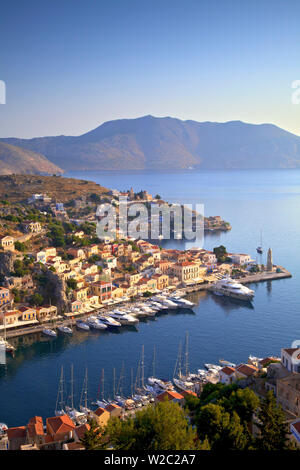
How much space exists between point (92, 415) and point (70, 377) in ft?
12.7

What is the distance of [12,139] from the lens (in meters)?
195

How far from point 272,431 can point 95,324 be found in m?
15.2

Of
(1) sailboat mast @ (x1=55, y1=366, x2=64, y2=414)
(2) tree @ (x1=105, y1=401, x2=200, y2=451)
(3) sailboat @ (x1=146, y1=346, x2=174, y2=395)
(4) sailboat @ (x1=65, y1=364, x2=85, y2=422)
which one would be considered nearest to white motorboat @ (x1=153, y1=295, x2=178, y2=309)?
(3) sailboat @ (x1=146, y1=346, x2=174, y2=395)

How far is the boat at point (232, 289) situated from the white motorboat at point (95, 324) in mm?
9312

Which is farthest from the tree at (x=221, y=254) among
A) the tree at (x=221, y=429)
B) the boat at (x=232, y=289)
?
the tree at (x=221, y=429)

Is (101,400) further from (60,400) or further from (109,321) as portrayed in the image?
(109,321)

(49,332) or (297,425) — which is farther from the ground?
(297,425)

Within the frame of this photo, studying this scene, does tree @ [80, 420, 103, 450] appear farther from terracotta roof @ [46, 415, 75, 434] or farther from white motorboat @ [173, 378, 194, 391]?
white motorboat @ [173, 378, 194, 391]

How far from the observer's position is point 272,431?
29.4ft

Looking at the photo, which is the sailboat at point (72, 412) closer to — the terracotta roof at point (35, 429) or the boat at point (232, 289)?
the terracotta roof at point (35, 429)

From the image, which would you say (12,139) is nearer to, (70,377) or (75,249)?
(75,249)

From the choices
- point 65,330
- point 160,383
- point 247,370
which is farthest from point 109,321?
point 247,370

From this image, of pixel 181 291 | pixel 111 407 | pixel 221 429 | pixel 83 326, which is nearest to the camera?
pixel 221 429
